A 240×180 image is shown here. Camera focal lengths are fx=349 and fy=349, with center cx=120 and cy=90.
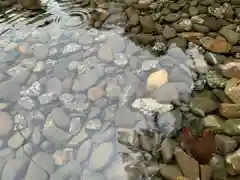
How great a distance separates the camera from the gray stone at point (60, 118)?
1.62 meters

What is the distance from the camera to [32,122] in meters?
1.66

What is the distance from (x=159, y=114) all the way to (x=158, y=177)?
1.09 ft

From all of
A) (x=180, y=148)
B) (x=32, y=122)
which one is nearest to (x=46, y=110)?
(x=32, y=122)

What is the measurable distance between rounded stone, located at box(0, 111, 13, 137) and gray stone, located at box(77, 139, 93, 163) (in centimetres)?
36

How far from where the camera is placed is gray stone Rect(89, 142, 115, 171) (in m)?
1.46

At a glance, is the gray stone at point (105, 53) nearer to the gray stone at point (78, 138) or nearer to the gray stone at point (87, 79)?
the gray stone at point (87, 79)

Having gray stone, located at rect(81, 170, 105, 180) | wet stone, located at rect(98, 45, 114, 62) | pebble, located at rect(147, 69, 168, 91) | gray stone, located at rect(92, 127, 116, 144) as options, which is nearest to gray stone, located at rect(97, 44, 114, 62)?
wet stone, located at rect(98, 45, 114, 62)

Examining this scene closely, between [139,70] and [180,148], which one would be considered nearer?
[180,148]

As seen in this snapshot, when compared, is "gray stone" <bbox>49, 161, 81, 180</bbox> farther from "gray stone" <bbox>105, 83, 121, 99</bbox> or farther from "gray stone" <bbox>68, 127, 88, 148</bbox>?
"gray stone" <bbox>105, 83, 121, 99</bbox>

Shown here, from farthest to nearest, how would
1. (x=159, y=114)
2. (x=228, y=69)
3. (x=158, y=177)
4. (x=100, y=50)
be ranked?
1. (x=100, y=50)
2. (x=228, y=69)
3. (x=159, y=114)
4. (x=158, y=177)

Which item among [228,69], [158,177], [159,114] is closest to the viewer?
[158,177]

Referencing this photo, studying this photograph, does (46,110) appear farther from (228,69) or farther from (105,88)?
(228,69)

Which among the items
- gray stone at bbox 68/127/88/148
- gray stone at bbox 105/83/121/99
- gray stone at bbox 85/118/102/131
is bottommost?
gray stone at bbox 68/127/88/148

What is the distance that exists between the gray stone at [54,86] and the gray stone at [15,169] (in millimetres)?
416
